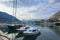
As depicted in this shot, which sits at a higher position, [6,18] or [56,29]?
[6,18]

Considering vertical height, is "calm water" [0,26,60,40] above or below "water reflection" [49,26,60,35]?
below

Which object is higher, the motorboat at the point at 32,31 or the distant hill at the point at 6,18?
the distant hill at the point at 6,18

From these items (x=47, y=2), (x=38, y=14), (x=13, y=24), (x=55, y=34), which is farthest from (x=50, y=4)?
(x=13, y=24)

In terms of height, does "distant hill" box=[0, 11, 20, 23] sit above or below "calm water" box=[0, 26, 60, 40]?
above

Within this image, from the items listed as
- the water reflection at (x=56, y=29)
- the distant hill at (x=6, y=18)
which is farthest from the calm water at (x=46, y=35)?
the distant hill at (x=6, y=18)

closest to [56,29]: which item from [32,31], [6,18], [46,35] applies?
[46,35]

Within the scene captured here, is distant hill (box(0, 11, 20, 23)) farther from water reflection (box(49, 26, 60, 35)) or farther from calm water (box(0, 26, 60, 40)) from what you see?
water reflection (box(49, 26, 60, 35))

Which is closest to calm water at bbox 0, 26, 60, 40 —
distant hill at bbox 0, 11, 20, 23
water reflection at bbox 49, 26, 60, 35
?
water reflection at bbox 49, 26, 60, 35

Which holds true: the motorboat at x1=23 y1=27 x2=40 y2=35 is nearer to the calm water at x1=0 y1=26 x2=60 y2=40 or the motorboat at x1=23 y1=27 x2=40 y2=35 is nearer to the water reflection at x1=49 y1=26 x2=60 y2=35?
the calm water at x1=0 y1=26 x2=60 y2=40

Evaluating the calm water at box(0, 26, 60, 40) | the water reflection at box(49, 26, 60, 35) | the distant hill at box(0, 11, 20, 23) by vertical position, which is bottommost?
the calm water at box(0, 26, 60, 40)

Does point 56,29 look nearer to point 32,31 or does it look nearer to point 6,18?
point 32,31

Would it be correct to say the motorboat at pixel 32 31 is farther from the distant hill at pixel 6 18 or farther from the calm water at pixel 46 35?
the distant hill at pixel 6 18

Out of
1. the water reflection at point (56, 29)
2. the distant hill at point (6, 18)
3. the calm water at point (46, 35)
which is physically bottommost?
the calm water at point (46, 35)

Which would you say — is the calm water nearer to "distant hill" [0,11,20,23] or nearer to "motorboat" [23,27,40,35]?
"motorboat" [23,27,40,35]
